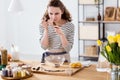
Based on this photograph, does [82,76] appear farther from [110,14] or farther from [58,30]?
[110,14]

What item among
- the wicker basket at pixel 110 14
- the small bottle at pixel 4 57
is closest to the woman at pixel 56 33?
the small bottle at pixel 4 57

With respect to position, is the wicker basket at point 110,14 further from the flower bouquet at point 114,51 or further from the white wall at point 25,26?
the flower bouquet at point 114,51

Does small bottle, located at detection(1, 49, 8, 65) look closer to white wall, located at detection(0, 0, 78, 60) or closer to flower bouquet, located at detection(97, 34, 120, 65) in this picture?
flower bouquet, located at detection(97, 34, 120, 65)

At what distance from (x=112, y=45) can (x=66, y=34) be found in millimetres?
1228

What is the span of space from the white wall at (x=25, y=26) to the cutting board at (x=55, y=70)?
3.15 meters

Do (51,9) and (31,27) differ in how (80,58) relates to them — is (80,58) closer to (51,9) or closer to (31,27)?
(31,27)

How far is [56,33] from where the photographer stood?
113 inches

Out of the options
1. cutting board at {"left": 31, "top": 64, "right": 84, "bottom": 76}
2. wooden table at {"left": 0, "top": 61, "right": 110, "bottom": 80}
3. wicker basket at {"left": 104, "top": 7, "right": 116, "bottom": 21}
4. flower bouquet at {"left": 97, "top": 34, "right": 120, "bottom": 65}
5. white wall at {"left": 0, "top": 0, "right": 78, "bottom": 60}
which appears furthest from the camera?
white wall at {"left": 0, "top": 0, "right": 78, "bottom": 60}

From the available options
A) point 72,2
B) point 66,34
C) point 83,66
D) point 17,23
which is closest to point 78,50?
point 72,2

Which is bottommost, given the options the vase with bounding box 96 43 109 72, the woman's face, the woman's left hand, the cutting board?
the cutting board

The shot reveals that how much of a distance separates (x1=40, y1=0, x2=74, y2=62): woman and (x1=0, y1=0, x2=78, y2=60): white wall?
8.76ft

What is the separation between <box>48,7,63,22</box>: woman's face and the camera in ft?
9.18

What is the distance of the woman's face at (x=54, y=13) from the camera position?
2.80m

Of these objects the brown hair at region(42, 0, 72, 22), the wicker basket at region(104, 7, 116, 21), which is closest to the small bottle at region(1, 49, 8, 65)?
the brown hair at region(42, 0, 72, 22)
